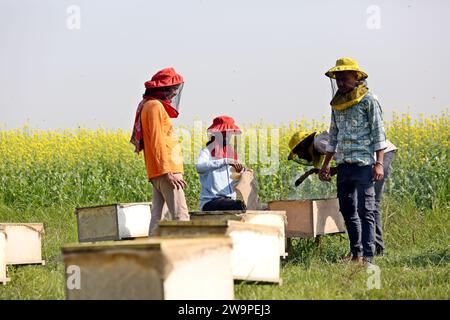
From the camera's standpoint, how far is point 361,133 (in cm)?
770

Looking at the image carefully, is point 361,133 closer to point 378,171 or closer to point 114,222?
point 378,171

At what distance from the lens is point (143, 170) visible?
44.1 ft

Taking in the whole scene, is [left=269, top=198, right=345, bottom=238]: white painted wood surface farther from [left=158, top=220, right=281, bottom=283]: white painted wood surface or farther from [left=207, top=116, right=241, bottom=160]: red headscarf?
[left=158, top=220, right=281, bottom=283]: white painted wood surface

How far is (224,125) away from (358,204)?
1625 millimetres

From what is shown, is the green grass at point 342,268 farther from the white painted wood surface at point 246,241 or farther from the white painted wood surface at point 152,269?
the white painted wood surface at point 152,269

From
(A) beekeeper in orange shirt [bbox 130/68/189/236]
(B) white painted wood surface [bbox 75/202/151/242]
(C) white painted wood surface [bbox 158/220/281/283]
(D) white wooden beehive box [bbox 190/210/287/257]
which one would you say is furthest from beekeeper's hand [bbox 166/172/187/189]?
(C) white painted wood surface [bbox 158/220/281/283]

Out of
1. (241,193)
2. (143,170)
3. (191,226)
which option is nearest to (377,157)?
(241,193)

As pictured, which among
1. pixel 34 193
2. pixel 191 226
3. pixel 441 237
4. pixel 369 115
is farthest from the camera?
pixel 34 193

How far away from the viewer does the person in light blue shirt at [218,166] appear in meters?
8.31

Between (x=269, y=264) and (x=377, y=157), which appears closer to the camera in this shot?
(x=269, y=264)

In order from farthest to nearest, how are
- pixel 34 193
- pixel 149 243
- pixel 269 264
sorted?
pixel 34 193
pixel 269 264
pixel 149 243

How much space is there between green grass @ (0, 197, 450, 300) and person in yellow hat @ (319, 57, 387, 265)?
0.45m

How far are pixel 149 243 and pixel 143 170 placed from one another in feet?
30.0
